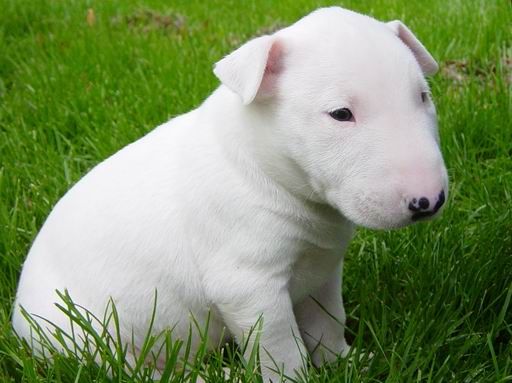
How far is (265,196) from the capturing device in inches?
91.4

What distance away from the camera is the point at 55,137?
4.29 metres

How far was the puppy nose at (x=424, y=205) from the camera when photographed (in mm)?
1993

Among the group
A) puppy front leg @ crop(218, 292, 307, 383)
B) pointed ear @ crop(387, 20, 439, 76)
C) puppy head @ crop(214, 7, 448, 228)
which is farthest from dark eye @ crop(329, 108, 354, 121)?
puppy front leg @ crop(218, 292, 307, 383)

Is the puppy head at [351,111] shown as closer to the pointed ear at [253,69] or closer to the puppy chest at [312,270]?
the pointed ear at [253,69]

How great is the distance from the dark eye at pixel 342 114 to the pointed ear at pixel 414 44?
15.2 inches

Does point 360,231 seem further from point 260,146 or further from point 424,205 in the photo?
point 424,205

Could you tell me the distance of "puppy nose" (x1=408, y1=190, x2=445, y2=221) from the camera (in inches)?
78.5

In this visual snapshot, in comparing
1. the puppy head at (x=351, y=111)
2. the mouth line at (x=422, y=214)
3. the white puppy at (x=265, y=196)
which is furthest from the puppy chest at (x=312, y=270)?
the mouth line at (x=422, y=214)

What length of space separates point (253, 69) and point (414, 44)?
20.8 inches

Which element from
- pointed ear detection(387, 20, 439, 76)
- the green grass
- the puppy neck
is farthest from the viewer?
the green grass

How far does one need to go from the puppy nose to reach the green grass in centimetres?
54

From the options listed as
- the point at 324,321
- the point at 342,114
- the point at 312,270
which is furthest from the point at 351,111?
the point at 324,321

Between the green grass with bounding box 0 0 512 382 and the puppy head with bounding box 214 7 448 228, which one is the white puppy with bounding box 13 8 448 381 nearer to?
the puppy head with bounding box 214 7 448 228

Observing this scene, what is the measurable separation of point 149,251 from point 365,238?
3.62ft
